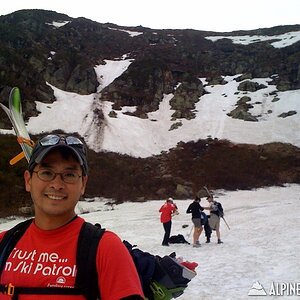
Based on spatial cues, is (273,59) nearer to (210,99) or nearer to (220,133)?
(210,99)

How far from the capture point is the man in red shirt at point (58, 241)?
1874 millimetres

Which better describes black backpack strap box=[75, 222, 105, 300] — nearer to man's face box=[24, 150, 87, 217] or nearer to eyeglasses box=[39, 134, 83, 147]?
man's face box=[24, 150, 87, 217]

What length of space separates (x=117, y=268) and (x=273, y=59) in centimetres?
6893

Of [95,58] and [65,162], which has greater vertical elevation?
[95,58]

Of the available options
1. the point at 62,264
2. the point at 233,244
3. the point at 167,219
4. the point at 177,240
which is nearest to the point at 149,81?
the point at 167,219

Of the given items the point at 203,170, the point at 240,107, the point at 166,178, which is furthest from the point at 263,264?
the point at 240,107

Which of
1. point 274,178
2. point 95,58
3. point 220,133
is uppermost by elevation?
point 95,58

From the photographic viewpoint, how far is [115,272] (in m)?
1.86

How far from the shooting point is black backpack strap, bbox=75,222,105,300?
189cm

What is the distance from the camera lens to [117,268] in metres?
1.87

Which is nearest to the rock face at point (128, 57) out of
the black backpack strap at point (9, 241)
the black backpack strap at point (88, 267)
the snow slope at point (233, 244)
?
the snow slope at point (233, 244)

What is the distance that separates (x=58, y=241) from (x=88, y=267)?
0.28 meters

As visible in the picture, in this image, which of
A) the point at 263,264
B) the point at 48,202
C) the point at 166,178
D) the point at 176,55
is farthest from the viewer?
the point at 176,55

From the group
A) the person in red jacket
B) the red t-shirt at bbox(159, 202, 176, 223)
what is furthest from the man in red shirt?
the red t-shirt at bbox(159, 202, 176, 223)
